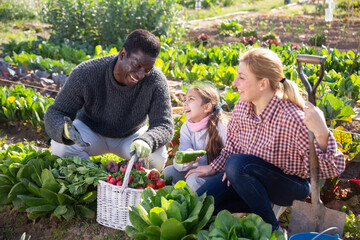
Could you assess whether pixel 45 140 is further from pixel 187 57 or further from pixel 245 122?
Result: pixel 187 57

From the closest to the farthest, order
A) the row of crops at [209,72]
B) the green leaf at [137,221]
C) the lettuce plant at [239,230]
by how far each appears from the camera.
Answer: the lettuce plant at [239,230] → the green leaf at [137,221] → the row of crops at [209,72]

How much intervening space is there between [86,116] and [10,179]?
72cm

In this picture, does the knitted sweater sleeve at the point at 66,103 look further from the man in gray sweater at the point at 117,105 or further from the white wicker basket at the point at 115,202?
the white wicker basket at the point at 115,202

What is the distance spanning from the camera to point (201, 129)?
3.33m

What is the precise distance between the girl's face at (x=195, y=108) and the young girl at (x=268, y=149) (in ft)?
1.76

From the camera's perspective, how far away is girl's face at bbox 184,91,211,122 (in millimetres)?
3303

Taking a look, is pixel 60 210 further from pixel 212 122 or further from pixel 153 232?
pixel 212 122

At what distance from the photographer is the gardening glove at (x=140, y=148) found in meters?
2.92

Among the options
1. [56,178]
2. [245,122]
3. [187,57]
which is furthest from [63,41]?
[245,122]

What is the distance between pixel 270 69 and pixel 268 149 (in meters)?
0.46

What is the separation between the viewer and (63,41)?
8.73 metres

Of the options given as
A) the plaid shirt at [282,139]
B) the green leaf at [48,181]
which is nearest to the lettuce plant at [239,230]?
the plaid shirt at [282,139]

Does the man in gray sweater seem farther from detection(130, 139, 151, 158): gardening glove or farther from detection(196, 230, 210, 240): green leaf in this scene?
detection(196, 230, 210, 240): green leaf

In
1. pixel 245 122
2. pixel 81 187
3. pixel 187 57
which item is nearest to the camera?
pixel 245 122
